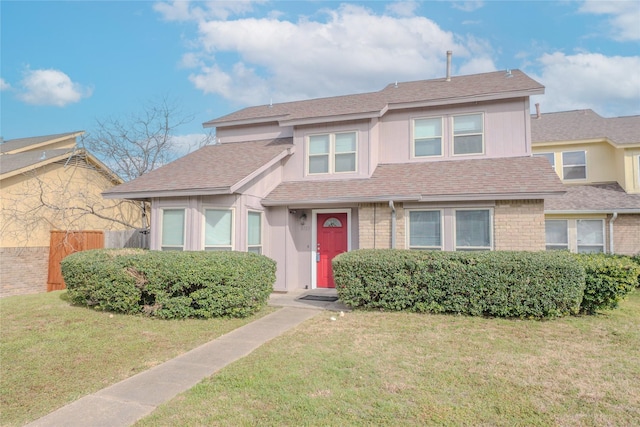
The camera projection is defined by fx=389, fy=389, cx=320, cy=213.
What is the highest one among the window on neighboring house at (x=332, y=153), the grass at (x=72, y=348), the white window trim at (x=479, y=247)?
the window on neighboring house at (x=332, y=153)

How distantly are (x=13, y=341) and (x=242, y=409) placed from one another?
523 centimetres

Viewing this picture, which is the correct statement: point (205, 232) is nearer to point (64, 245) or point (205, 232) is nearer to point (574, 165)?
point (64, 245)

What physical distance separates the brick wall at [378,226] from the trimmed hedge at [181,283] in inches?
127

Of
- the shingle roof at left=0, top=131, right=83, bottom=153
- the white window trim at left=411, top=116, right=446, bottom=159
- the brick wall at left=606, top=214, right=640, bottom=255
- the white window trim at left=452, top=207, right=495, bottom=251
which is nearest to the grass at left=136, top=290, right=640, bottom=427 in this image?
the white window trim at left=452, top=207, right=495, bottom=251

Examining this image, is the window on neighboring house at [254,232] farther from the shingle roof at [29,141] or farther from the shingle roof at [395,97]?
the shingle roof at [29,141]

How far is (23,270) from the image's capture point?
43.4 feet

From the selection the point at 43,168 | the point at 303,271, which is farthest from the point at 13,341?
the point at 43,168

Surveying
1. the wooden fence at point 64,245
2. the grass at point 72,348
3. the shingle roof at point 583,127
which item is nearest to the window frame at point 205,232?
the grass at point 72,348

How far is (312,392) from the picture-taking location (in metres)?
4.41

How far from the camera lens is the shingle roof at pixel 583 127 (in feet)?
51.3

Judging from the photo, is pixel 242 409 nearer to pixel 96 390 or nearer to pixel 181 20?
pixel 96 390

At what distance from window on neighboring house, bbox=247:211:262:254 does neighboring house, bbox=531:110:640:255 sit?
10801 mm

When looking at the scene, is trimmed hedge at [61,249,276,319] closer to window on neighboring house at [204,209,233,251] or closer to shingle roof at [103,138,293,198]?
window on neighboring house at [204,209,233,251]

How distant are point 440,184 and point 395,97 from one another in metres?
4.06
